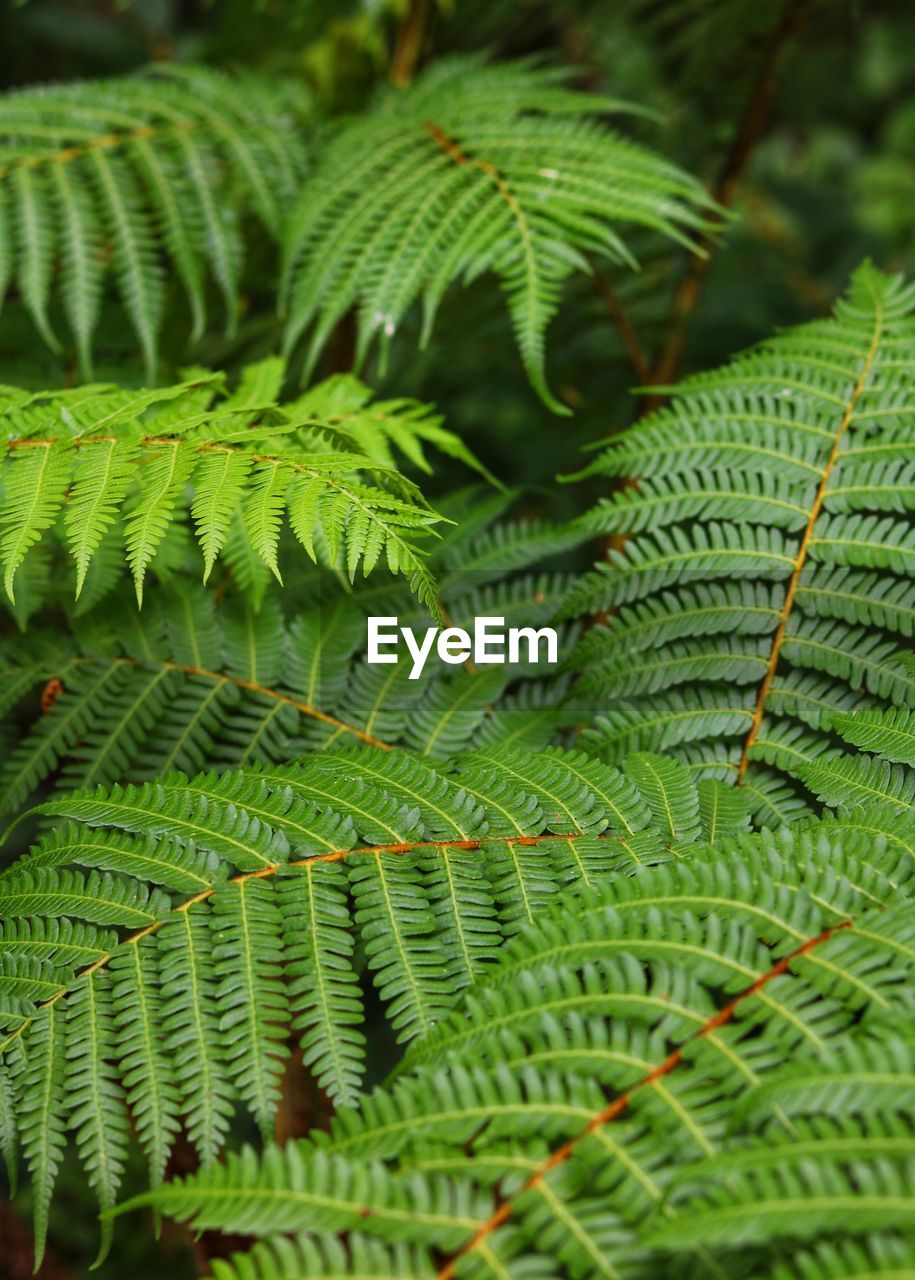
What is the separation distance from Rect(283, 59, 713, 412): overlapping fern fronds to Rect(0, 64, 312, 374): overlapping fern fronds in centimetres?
13

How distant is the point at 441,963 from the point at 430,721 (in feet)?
1.34

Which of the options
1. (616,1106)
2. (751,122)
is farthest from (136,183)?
(616,1106)

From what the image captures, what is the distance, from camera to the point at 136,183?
5.96ft

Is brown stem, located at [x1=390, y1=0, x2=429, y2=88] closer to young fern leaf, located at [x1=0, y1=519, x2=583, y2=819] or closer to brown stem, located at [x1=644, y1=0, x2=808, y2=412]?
brown stem, located at [x1=644, y1=0, x2=808, y2=412]

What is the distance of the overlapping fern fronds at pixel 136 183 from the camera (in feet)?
5.26

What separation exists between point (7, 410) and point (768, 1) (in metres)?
1.68

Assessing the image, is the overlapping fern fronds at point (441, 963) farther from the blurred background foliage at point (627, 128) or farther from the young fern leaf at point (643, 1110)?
the blurred background foliage at point (627, 128)

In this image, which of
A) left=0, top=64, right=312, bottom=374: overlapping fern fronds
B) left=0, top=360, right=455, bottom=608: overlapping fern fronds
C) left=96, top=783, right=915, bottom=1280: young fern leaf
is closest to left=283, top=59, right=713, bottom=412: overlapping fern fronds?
left=0, top=64, right=312, bottom=374: overlapping fern fronds

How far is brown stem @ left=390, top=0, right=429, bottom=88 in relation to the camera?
2.12 metres

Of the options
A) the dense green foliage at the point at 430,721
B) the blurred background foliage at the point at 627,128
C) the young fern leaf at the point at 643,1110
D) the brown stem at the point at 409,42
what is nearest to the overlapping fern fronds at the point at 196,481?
the dense green foliage at the point at 430,721

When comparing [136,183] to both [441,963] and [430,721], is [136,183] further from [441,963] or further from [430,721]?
[441,963]

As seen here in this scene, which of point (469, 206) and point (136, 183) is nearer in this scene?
point (469, 206)

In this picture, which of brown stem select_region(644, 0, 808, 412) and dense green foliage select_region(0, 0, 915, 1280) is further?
brown stem select_region(644, 0, 808, 412)

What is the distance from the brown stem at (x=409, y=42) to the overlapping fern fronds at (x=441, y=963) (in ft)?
5.45
